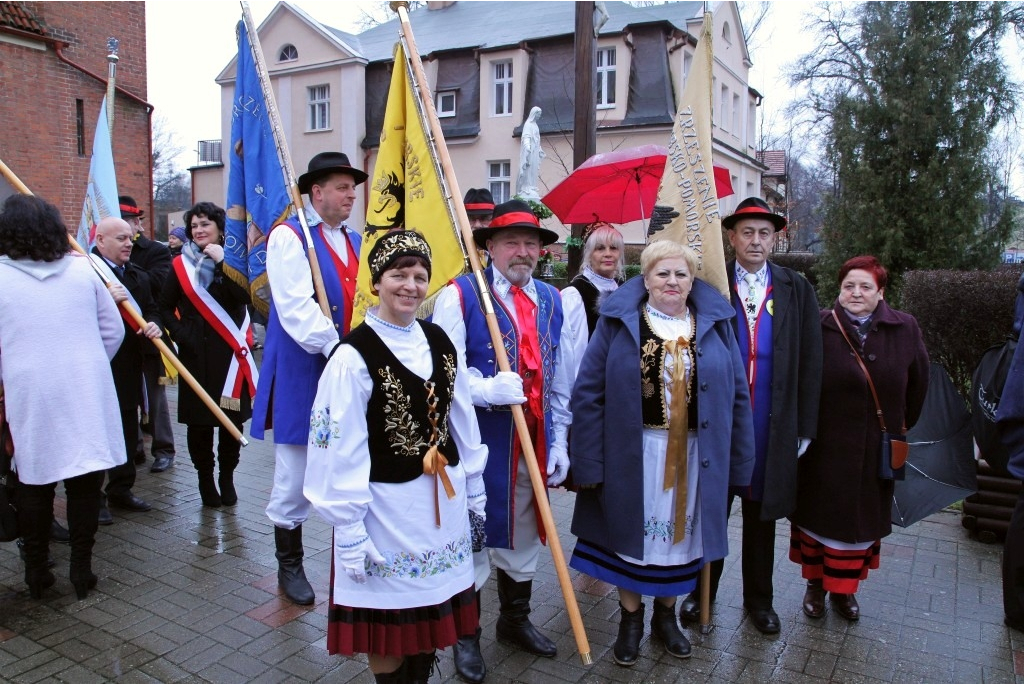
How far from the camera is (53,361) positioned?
393cm

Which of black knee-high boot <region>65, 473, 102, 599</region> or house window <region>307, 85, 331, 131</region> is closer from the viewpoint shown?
black knee-high boot <region>65, 473, 102, 599</region>

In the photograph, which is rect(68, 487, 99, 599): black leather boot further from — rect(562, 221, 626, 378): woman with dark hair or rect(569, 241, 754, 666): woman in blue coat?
rect(562, 221, 626, 378): woman with dark hair

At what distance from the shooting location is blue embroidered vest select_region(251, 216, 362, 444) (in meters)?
3.91

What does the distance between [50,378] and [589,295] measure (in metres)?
2.93

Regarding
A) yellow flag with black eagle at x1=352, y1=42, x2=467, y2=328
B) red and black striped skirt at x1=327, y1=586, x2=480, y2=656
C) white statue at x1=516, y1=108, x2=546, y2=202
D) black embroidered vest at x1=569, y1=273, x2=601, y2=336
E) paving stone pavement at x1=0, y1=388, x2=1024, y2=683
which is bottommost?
paving stone pavement at x1=0, y1=388, x2=1024, y2=683

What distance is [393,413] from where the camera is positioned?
267 cm

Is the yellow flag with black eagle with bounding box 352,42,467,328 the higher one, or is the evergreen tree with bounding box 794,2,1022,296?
the evergreen tree with bounding box 794,2,1022,296

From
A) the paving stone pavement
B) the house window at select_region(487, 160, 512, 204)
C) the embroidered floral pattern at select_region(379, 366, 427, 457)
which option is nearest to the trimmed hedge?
the paving stone pavement

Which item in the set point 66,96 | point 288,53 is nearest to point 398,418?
point 66,96

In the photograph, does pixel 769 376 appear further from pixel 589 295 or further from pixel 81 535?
pixel 81 535

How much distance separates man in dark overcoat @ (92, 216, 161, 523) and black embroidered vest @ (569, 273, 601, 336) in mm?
2879

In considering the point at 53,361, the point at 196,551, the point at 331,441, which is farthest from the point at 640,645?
the point at 53,361

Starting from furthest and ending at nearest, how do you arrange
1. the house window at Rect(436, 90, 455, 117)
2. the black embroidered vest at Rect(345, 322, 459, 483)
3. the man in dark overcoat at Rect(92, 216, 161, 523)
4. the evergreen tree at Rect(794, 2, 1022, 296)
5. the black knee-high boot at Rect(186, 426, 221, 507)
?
the house window at Rect(436, 90, 455, 117)
the evergreen tree at Rect(794, 2, 1022, 296)
the black knee-high boot at Rect(186, 426, 221, 507)
the man in dark overcoat at Rect(92, 216, 161, 523)
the black embroidered vest at Rect(345, 322, 459, 483)

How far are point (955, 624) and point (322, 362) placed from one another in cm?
357
